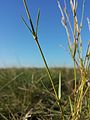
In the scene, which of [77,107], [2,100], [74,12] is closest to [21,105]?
[2,100]

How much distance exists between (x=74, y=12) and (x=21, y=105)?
1730 millimetres

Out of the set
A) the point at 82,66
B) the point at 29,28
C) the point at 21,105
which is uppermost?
the point at 29,28

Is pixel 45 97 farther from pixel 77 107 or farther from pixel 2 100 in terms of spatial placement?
pixel 77 107

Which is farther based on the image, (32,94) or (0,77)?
(0,77)

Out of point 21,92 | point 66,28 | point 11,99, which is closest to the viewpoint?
point 66,28

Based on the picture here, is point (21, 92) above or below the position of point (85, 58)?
below

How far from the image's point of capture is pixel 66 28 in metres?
1.23

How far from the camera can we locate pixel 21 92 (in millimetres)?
3291

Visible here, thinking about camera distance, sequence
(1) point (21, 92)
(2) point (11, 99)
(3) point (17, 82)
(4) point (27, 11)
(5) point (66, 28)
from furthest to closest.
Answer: (3) point (17, 82)
(1) point (21, 92)
(2) point (11, 99)
(5) point (66, 28)
(4) point (27, 11)

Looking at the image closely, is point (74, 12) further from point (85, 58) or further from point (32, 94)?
point (32, 94)

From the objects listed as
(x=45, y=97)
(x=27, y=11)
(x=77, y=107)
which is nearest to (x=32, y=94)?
(x=45, y=97)

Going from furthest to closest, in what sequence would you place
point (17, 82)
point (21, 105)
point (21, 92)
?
point (17, 82) → point (21, 92) → point (21, 105)

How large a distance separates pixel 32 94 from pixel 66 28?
205 centimetres

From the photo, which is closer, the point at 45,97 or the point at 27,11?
the point at 27,11
